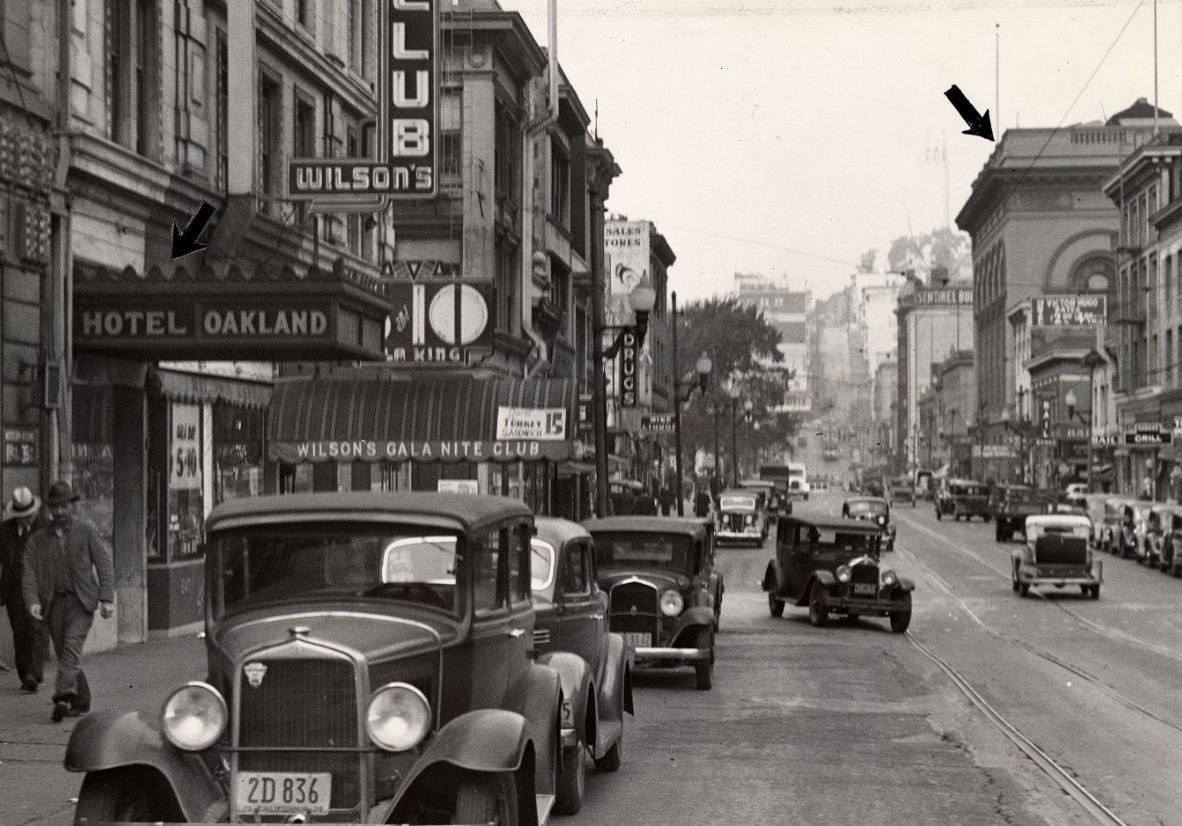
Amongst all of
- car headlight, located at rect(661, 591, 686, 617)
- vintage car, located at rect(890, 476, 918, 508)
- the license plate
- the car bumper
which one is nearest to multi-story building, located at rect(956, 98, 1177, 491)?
vintage car, located at rect(890, 476, 918, 508)

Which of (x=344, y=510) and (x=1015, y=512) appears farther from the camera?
(x=1015, y=512)

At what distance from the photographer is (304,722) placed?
8531 millimetres

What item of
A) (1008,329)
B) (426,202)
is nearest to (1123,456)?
(1008,329)

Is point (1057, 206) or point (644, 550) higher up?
point (1057, 206)

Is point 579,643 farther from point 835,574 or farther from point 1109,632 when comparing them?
point 1109,632

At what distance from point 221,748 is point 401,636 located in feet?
3.39

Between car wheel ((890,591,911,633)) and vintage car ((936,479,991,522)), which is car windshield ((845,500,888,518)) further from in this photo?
car wheel ((890,591,911,633))

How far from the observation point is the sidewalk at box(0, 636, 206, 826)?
11211 millimetres

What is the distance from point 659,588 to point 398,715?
36.1 feet

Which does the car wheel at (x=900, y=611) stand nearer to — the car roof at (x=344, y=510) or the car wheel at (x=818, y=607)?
the car wheel at (x=818, y=607)

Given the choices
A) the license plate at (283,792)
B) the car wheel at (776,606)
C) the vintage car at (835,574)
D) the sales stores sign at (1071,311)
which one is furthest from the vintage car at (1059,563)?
the sales stores sign at (1071,311)

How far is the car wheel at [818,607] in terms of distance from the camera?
28125 millimetres

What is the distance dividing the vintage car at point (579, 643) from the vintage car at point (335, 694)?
170 cm

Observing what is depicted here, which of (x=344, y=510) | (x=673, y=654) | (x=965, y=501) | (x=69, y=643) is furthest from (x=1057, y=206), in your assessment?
(x=344, y=510)
